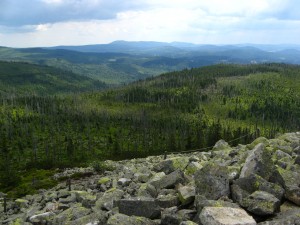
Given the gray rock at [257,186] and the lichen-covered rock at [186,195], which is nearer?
the gray rock at [257,186]

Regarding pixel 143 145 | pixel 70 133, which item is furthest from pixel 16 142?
pixel 143 145

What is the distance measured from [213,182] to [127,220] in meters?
5.91

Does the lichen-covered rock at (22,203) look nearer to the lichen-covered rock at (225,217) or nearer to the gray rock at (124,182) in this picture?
the gray rock at (124,182)

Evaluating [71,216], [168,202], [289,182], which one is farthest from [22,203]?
[289,182]

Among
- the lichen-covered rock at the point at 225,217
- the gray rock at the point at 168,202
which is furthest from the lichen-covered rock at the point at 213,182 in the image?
the lichen-covered rock at the point at 225,217

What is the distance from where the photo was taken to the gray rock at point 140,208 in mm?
19123

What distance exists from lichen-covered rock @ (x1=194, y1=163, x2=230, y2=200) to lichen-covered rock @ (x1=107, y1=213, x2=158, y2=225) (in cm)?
390

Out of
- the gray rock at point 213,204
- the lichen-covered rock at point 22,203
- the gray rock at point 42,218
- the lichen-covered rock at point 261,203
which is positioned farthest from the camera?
the lichen-covered rock at point 22,203

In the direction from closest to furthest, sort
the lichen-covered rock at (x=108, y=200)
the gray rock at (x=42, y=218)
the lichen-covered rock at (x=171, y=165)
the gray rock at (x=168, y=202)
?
the gray rock at (x=168, y=202) < the lichen-covered rock at (x=108, y=200) < the gray rock at (x=42, y=218) < the lichen-covered rock at (x=171, y=165)

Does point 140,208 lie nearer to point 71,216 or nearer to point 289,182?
point 71,216

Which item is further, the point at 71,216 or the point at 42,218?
the point at 42,218

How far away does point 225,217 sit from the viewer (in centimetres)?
1507

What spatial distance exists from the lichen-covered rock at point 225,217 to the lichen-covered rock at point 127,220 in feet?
12.7

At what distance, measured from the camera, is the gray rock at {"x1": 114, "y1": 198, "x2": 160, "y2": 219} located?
19.1 metres
